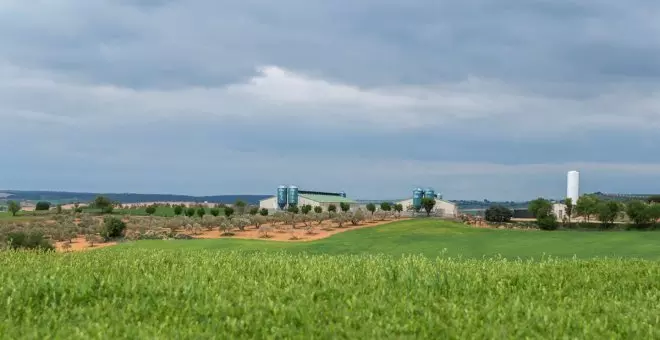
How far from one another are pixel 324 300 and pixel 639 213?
50.8 m

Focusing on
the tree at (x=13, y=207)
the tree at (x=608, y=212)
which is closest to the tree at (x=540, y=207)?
the tree at (x=608, y=212)

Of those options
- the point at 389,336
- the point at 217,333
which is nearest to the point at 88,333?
the point at 217,333

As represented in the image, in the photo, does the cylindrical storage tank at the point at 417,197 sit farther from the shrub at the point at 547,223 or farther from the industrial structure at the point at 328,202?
the shrub at the point at 547,223

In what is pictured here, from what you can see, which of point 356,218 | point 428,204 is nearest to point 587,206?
point 428,204

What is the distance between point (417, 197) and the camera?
74125 mm

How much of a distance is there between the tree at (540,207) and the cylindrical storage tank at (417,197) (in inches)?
591

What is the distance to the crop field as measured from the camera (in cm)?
595

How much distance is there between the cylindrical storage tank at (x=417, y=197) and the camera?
72.2 meters

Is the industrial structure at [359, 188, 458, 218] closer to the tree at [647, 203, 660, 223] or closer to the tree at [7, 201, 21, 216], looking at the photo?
the tree at [647, 203, 660, 223]

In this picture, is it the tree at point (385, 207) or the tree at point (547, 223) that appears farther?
the tree at point (385, 207)

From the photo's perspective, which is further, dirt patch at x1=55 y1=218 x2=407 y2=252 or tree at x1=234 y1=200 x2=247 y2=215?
tree at x1=234 y1=200 x2=247 y2=215

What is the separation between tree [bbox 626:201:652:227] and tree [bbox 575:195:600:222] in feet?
8.74

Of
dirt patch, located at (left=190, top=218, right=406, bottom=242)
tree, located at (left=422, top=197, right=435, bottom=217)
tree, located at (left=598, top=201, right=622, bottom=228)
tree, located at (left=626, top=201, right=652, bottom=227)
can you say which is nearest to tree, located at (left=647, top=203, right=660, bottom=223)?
tree, located at (left=626, top=201, right=652, bottom=227)

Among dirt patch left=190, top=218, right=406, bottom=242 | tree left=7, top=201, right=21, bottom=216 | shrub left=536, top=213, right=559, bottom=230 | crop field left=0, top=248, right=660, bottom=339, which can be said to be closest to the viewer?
crop field left=0, top=248, right=660, bottom=339
